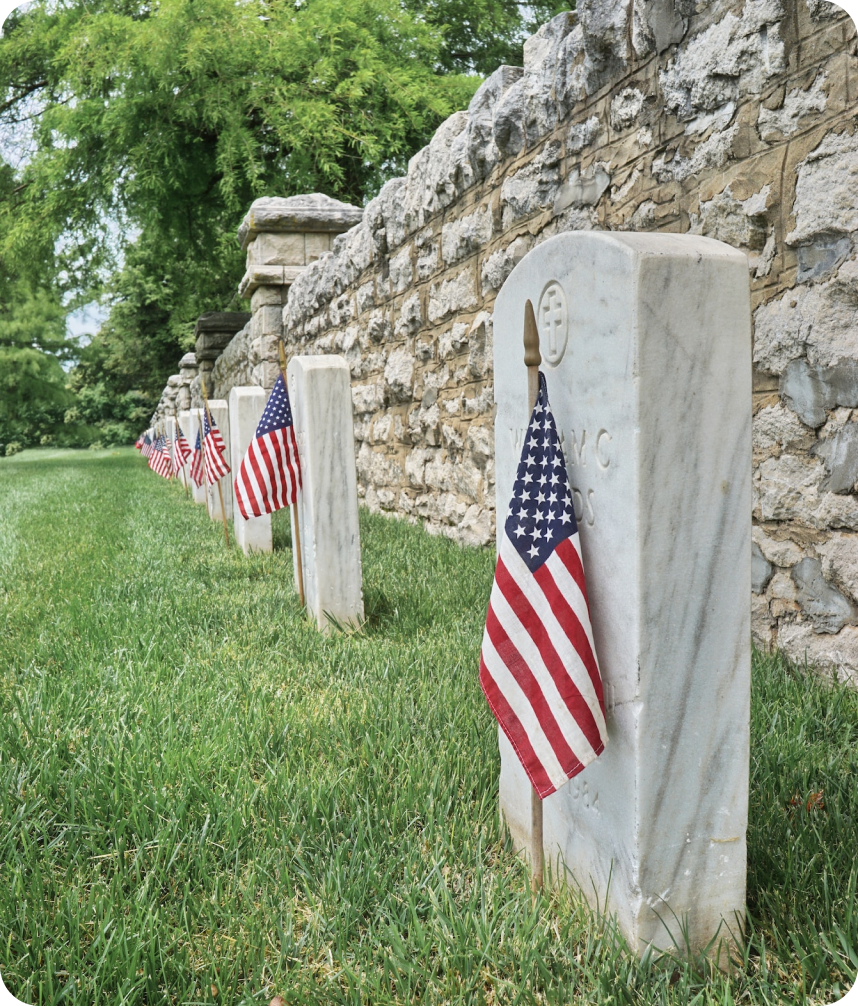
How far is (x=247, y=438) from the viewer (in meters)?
6.15

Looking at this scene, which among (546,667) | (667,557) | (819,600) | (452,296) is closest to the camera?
(667,557)

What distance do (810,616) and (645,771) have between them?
1.67m

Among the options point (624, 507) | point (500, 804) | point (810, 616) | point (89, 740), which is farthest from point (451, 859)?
point (810, 616)

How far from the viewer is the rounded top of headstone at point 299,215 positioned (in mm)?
9320

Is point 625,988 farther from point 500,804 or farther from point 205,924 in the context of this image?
point 205,924

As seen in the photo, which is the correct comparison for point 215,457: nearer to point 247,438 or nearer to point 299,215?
point 247,438

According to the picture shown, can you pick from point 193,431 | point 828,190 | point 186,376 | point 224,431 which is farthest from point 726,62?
point 186,376

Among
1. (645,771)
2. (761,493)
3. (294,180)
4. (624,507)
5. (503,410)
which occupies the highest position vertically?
(294,180)

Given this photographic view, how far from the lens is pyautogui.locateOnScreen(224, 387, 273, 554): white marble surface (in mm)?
5969

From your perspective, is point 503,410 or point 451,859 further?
point 503,410

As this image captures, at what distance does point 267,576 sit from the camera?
5.13m

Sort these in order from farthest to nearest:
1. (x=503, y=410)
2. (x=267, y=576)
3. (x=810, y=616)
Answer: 1. (x=267, y=576)
2. (x=810, y=616)
3. (x=503, y=410)

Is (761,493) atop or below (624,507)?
below

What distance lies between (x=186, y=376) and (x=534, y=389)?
74.1 ft
